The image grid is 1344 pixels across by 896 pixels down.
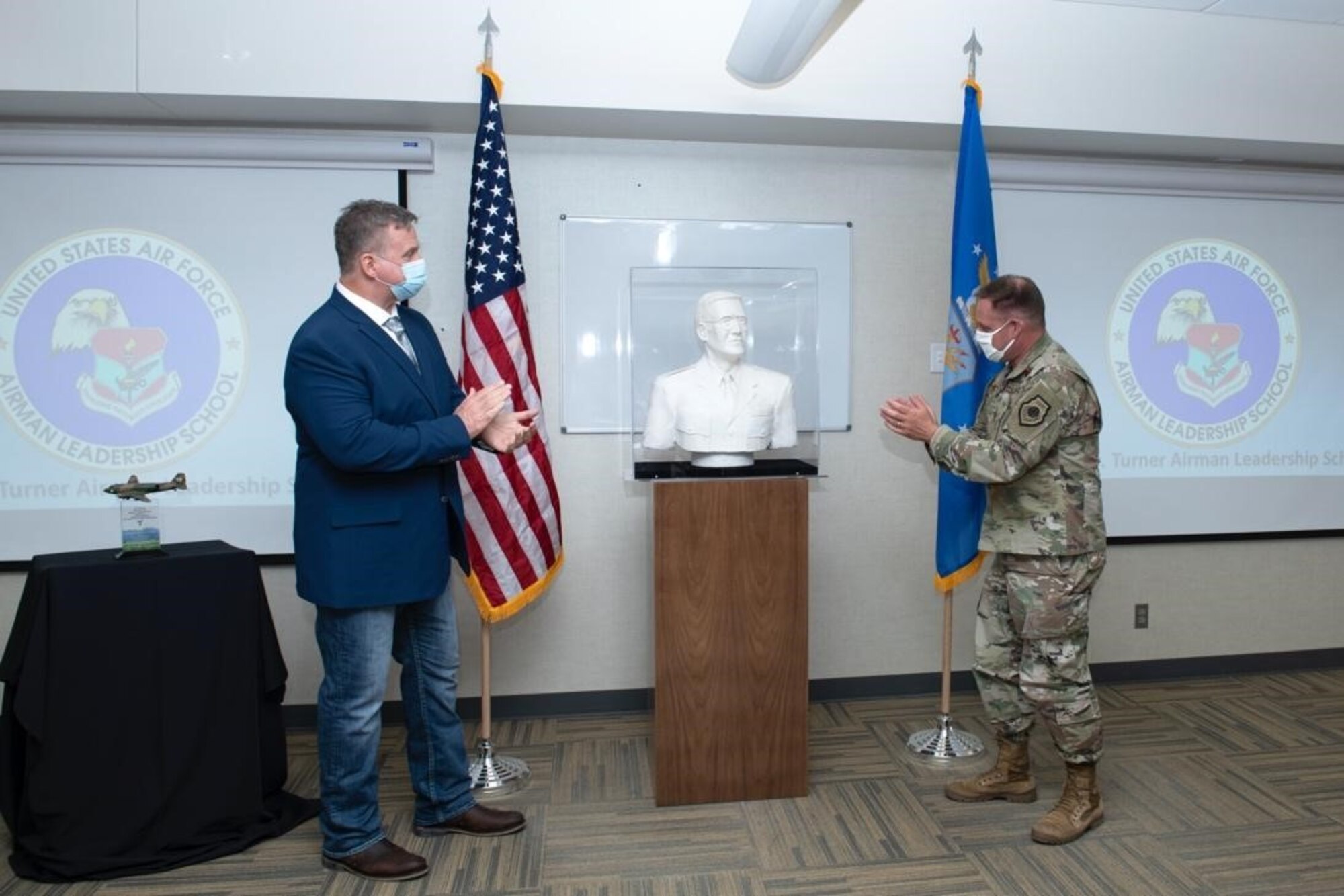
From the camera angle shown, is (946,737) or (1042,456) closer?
(1042,456)

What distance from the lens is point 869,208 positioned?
338cm

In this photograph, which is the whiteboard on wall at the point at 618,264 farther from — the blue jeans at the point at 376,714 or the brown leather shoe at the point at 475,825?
the brown leather shoe at the point at 475,825

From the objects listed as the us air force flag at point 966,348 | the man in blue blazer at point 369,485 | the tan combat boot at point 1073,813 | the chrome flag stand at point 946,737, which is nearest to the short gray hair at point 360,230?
the man in blue blazer at point 369,485

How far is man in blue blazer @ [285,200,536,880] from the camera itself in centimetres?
204

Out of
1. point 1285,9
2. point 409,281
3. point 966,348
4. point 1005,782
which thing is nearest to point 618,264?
point 409,281

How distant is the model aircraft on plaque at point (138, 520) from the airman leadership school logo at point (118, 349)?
30.7 inches

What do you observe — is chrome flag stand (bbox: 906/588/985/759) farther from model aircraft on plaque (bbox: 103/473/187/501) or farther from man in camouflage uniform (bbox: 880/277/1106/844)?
model aircraft on plaque (bbox: 103/473/187/501)

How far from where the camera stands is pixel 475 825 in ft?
7.95

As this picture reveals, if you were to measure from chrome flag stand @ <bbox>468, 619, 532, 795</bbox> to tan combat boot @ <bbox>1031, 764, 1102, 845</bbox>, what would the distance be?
155 centimetres

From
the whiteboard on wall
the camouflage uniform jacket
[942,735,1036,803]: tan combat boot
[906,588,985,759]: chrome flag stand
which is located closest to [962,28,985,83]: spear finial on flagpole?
the whiteboard on wall

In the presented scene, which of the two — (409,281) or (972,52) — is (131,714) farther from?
(972,52)

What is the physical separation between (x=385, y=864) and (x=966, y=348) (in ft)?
7.64

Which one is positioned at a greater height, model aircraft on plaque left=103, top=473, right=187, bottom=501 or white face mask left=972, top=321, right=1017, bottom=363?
white face mask left=972, top=321, right=1017, bottom=363

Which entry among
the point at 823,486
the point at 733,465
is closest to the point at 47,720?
the point at 733,465
